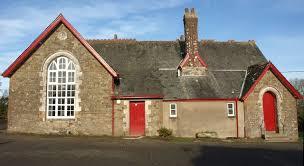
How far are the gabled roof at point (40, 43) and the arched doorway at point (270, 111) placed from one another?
1060cm

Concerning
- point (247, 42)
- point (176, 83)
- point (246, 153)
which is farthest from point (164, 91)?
point (247, 42)

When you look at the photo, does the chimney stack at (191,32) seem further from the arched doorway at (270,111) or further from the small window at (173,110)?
the arched doorway at (270,111)

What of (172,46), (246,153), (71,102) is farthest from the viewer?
(172,46)

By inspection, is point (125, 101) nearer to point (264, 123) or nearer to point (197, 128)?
point (197, 128)

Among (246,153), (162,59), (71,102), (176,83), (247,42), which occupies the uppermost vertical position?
(247,42)

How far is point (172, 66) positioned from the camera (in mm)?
22828

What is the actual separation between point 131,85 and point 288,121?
36.3 ft

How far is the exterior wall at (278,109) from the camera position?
1947 centimetres

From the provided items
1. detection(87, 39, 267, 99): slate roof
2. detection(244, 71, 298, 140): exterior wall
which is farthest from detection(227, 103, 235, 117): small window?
detection(244, 71, 298, 140): exterior wall

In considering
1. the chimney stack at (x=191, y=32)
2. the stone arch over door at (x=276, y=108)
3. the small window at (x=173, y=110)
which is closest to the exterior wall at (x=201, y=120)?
the small window at (x=173, y=110)

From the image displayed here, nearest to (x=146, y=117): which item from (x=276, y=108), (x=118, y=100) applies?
(x=118, y=100)

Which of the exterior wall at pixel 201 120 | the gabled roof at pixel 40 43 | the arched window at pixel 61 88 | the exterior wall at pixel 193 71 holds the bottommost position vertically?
the exterior wall at pixel 201 120

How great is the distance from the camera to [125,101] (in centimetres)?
1939

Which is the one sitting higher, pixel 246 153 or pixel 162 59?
pixel 162 59
